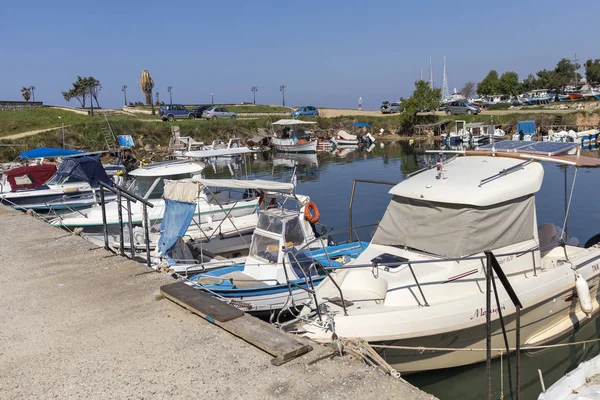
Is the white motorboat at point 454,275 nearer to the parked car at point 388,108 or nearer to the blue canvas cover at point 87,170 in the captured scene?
the blue canvas cover at point 87,170

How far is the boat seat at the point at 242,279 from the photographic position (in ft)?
35.0

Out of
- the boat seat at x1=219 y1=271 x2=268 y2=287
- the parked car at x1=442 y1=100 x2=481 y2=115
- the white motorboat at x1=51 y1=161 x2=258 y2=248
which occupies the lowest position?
the boat seat at x1=219 y1=271 x2=268 y2=287

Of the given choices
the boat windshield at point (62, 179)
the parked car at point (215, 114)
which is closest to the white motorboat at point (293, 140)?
the parked car at point (215, 114)

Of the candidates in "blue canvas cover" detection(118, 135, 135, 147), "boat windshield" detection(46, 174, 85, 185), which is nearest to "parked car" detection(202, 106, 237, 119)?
"blue canvas cover" detection(118, 135, 135, 147)

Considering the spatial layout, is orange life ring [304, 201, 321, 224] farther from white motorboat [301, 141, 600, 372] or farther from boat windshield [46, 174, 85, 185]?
boat windshield [46, 174, 85, 185]

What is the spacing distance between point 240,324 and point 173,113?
5638 centimetres

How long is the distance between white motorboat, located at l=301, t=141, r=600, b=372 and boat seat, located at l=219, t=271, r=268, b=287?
6.33 ft

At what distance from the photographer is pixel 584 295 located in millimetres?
9297

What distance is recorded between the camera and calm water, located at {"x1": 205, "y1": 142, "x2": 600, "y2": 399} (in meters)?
8.70

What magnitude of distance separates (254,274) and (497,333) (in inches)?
191

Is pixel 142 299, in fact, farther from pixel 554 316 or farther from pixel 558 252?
pixel 558 252

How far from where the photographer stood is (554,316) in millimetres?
9586

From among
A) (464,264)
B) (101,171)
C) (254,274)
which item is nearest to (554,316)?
(464,264)

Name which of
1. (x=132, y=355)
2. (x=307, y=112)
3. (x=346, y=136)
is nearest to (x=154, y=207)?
(x=132, y=355)
